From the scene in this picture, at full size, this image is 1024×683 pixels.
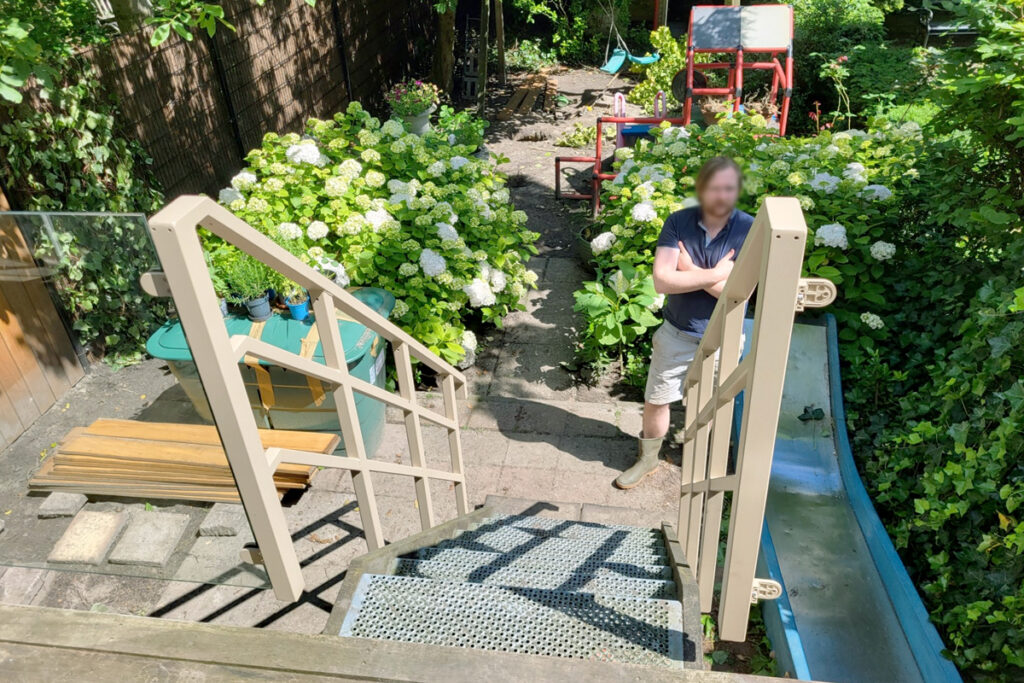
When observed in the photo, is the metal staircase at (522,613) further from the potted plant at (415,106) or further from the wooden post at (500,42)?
the wooden post at (500,42)

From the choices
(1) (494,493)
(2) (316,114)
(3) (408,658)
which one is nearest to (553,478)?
(1) (494,493)

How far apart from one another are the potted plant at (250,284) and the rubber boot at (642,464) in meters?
2.13

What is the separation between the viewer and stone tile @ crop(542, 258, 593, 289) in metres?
6.16

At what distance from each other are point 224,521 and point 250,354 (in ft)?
2.06

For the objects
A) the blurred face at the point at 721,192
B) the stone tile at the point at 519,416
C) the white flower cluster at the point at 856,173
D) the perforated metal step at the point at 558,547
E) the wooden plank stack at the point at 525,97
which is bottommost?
the stone tile at the point at 519,416

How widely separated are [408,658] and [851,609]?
98.8 inches

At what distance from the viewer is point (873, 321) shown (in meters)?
4.41

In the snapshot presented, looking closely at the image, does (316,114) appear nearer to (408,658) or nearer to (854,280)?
(854,280)

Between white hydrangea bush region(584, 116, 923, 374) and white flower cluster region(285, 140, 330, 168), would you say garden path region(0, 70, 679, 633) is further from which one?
white flower cluster region(285, 140, 330, 168)

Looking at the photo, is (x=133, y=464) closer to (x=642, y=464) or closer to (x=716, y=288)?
(x=716, y=288)

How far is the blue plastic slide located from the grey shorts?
76cm

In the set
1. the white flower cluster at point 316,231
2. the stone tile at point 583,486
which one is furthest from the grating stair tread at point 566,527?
the white flower cluster at point 316,231

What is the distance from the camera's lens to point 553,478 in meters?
4.07

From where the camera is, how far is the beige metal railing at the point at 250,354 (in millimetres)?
1177
